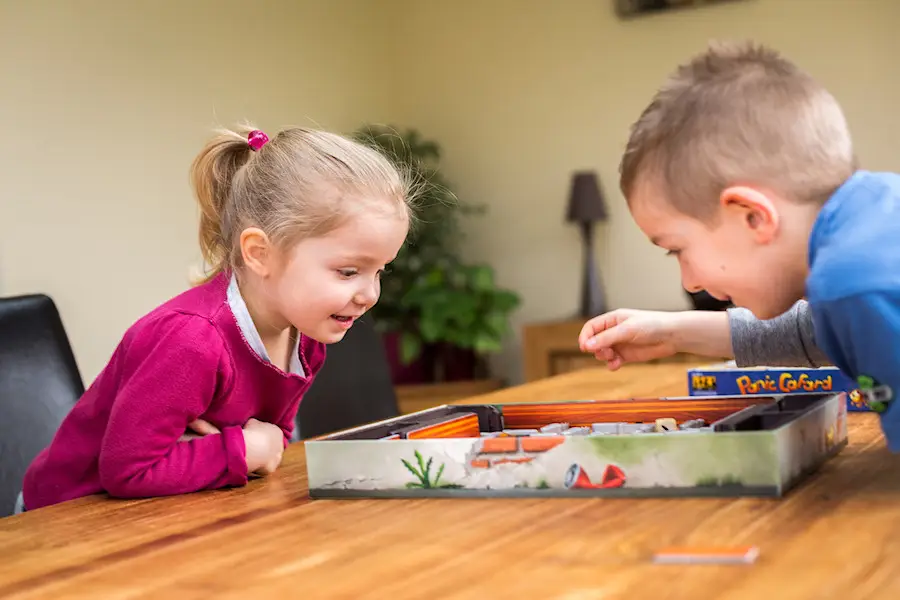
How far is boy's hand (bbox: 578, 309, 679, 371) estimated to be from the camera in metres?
1.39

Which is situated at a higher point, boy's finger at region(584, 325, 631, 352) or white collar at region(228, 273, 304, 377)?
white collar at region(228, 273, 304, 377)

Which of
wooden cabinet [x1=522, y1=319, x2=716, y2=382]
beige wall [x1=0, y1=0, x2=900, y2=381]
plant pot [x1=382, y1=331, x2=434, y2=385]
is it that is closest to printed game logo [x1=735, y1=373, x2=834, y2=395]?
beige wall [x1=0, y1=0, x2=900, y2=381]

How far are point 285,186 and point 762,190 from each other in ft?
2.15

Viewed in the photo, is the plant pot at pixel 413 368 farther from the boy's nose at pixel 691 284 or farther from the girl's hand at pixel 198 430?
the boy's nose at pixel 691 284

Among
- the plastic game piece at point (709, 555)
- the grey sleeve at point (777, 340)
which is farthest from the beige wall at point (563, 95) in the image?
the plastic game piece at point (709, 555)

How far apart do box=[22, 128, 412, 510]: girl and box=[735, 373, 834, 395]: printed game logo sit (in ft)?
1.72

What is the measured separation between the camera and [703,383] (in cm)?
155

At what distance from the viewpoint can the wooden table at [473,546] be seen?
2.36 feet

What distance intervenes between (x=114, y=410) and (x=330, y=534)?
1.60 ft

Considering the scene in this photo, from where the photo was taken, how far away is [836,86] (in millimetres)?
4336

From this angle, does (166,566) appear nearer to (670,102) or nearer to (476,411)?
(476,411)

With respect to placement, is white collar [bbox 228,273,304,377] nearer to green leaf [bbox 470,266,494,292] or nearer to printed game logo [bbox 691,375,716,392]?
printed game logo [bbox 691,375,716,392]

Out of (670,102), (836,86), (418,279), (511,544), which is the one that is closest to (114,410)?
(511,544)

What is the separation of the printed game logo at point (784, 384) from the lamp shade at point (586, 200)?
3.22 m
